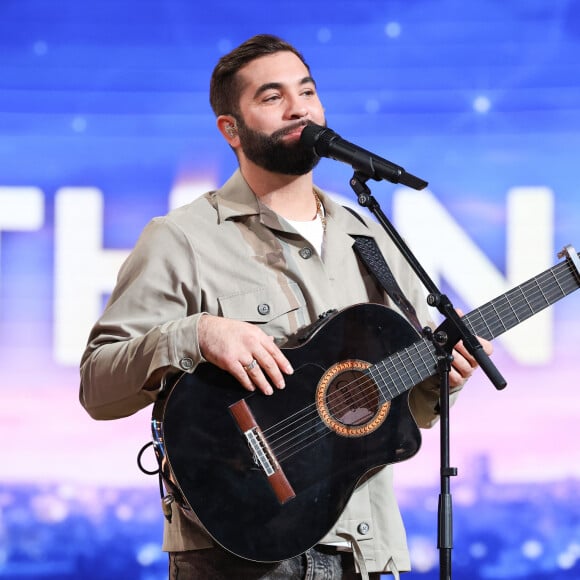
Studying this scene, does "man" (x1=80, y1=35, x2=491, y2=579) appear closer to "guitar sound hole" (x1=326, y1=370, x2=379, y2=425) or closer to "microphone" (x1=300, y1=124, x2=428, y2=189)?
"guitar sound hole" (x1=326, y1=370, x2=379, y2=425)

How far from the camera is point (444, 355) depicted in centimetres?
195

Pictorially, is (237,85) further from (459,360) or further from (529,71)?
(529,71)

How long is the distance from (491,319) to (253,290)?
0.53 meters

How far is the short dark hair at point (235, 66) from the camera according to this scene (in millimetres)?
2395

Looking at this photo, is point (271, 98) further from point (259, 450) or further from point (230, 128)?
point (259, 450)

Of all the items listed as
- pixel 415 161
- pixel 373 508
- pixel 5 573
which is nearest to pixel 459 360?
pixel 373 508

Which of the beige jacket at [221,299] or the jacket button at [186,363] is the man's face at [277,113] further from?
the jacket button at [186,363]

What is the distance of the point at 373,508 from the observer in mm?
2127

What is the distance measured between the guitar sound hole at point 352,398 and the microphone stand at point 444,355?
159 mm

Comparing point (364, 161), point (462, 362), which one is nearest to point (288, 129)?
point (364, 161)

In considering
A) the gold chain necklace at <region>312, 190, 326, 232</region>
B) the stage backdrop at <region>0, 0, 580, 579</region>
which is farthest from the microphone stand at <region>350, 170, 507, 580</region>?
the stage backdrop at <region>0, 0, 580, 579</region>

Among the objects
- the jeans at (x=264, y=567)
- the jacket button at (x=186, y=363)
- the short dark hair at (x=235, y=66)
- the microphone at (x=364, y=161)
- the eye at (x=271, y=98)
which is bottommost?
the jeans at (x=264, y=567)

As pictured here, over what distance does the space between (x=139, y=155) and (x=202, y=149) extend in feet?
0.71

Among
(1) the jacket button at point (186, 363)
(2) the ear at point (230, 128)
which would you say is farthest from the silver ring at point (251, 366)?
(2) the ear at point (230, 128)
